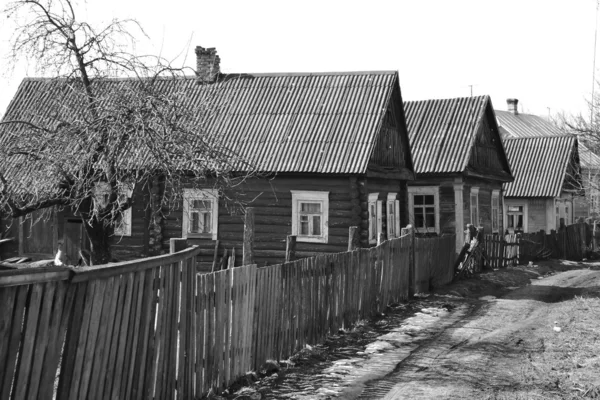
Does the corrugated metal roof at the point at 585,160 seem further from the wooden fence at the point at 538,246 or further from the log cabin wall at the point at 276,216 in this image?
the log cabin wall at the point at 276,216

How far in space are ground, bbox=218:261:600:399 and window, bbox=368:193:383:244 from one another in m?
4.87

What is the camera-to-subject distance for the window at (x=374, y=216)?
21266 millimetres

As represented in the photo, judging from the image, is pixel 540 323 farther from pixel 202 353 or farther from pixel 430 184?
pixel 430 184

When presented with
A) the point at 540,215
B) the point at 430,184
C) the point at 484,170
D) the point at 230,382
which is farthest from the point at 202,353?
the point at 540,215

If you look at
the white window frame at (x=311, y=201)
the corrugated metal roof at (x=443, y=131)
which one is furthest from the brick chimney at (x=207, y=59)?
the corrugated metal roof at (x=443, y=131)

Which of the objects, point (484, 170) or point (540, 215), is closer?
point (484, 170)

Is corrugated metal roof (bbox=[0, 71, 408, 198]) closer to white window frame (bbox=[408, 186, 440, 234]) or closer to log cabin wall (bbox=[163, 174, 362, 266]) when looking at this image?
log cabin wall (bbox=[163, 174, 362, 266])

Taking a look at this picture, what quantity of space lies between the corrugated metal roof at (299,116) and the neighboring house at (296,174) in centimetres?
3

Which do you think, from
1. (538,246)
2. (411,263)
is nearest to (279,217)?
(411,263)

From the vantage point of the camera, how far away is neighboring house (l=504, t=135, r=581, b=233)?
36.1 meters

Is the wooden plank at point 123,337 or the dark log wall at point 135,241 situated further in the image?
the dark log wall at point 135,241

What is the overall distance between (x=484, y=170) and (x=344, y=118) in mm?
9910

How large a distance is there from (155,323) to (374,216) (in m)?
15.3

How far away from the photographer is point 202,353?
7.57 m
